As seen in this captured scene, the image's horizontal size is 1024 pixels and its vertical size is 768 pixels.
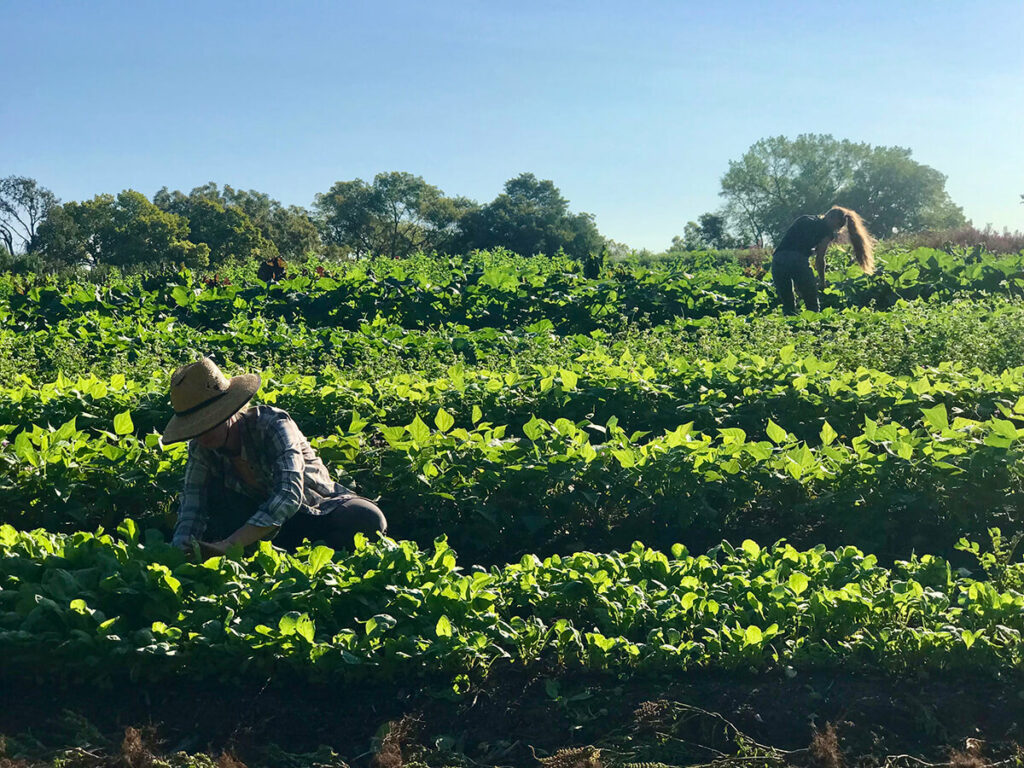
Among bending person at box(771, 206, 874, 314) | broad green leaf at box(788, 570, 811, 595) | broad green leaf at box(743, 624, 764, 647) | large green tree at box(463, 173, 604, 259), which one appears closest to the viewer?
broad green leaf at box(743, 624, 764, 647)

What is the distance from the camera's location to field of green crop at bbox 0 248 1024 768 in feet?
10.6

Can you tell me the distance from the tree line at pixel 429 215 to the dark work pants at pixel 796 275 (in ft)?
88.6

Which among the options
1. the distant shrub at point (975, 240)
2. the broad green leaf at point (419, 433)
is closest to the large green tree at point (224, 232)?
the distant shrub at point (975, 240)

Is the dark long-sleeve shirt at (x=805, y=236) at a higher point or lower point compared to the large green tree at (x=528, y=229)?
lower

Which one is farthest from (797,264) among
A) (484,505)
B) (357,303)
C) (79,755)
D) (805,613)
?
(79,755)

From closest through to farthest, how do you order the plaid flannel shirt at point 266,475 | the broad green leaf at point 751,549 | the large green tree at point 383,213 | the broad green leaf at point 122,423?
the broad green leaf at point 751,549 → the plaid flannel shirt at point 266,475 → the broad green leaf at point 122,423 → the large green tree at point 383,213

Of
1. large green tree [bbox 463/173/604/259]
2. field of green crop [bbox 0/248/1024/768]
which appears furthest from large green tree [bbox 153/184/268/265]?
field of green crop [bbox 0/248/1024/768]

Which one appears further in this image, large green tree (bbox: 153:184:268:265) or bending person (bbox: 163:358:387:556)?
large green tree (bbox: 153:184:268:265)

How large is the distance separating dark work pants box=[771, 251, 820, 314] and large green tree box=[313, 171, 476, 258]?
4787 cm

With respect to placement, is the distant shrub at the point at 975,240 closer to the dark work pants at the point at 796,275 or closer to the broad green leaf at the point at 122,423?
the dark work pants at the point at 796,275

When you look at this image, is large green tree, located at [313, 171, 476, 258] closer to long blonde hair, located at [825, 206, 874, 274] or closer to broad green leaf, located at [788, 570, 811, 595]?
long blonde hair, located at [825, 206, 874, 274]

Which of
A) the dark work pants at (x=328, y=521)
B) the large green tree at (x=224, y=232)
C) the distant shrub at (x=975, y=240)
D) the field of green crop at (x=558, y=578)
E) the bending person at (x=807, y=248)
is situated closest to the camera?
the field of green crop at (x=558, y=578)

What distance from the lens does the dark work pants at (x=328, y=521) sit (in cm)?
444

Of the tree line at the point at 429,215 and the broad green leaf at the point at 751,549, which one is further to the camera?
the tree line at the point at 429,215
